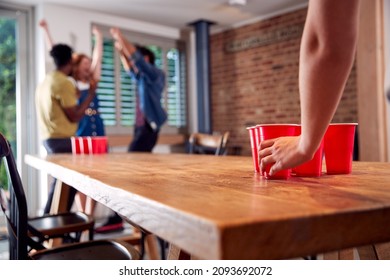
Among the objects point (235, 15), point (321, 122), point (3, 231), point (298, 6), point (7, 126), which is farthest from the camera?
point (235, 15)

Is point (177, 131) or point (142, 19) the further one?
point (177, 131)

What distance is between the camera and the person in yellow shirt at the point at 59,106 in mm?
2740

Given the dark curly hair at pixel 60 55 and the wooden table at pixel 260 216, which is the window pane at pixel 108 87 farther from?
the wooden table at pixel 260 216

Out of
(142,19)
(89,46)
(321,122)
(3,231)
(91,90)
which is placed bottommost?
Answer: (3,231)

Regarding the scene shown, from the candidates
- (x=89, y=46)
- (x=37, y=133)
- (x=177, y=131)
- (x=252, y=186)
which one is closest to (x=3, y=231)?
(x=37, y=133)

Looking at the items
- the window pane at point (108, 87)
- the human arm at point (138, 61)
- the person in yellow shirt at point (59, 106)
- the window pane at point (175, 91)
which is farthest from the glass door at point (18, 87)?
the window pane at point (175, 91)

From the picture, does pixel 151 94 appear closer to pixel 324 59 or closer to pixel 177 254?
pixel 177 254

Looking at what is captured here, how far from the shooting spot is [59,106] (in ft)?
Answer: 9.21

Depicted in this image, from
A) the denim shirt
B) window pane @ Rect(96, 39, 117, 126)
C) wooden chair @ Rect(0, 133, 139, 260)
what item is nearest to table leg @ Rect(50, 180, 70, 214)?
wooden chair @ Rect(0, 133, 139, 260)

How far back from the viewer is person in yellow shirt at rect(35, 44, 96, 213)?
2.74 meters

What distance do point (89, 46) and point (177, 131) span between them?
1.58 meters

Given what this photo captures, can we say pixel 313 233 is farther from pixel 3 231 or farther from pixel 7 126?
pixel 7 126

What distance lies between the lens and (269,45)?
491 centimetres

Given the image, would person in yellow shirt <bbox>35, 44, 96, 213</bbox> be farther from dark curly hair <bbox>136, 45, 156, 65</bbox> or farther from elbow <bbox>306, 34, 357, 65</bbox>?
elbow <bbox>306, 34, 357, 65</bbox>
